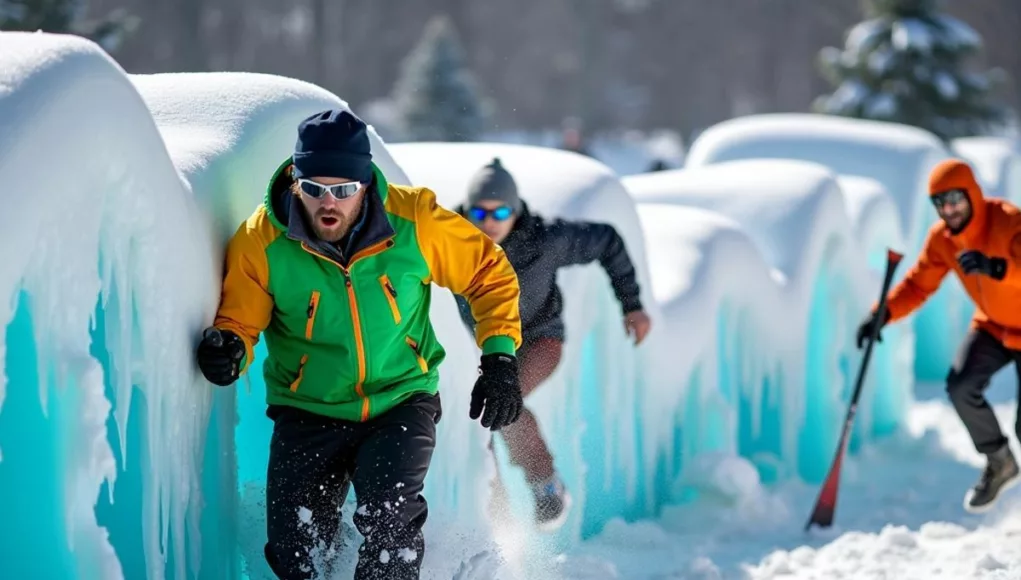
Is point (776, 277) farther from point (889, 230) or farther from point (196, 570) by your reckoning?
point (196, 570)

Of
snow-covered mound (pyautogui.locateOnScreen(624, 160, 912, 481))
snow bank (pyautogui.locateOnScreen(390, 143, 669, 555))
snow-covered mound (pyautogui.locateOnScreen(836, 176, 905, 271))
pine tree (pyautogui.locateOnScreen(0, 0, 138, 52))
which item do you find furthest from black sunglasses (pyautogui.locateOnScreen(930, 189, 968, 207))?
pine tree (pyautogui.locateOnScreen(0, 0, 138, 52))

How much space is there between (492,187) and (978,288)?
274cm

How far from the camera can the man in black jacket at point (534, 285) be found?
506 cm

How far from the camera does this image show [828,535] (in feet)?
20.7

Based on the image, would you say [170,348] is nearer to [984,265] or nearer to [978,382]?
[984,265]

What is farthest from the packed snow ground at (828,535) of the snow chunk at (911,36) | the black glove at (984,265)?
the snow chunk at (911,36)

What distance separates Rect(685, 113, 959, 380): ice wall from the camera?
11.3 meters

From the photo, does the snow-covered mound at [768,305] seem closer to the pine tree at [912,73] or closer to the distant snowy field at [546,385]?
the distant snowy field at [546,385]

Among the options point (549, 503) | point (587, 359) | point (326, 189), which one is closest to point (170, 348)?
point (326, 189)

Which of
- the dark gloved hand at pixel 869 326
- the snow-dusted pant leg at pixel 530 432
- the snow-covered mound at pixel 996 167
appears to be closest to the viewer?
the snow-dusted pant leg at pixel 530 432

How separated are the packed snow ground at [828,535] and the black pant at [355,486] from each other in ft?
5.33

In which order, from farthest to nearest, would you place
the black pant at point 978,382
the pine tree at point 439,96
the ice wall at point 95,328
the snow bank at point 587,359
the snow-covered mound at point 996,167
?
1. the pine tree at point 439,96
2. the snow-covered mound at point 996,167
3. the black pant at point 978,382
4. the snow bank at point 587,359
5. the ice wall at point 95,328

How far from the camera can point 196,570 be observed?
3.61 m

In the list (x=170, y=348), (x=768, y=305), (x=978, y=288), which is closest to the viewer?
(x=170, y=348)
